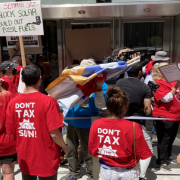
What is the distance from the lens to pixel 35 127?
2404 mm

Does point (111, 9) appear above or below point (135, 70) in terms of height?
above

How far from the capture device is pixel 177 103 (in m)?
3.83

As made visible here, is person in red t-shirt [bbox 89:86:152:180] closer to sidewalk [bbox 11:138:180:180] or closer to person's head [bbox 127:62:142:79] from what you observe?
person's head [bbox 127:62:142:79]

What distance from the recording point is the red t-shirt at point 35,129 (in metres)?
2.37

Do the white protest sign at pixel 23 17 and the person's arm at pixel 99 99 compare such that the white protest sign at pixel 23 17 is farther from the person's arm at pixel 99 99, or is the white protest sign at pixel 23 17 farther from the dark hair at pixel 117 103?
the dark hair at pixel 117 103

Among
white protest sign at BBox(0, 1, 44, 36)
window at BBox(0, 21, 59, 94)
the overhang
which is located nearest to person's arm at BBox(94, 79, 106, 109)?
white protest sign at BBox(0, 1, 44, 36)

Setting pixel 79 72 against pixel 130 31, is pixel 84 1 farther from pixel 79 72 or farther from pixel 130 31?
pixel 79 72

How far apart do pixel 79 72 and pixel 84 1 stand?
3233 millimetres

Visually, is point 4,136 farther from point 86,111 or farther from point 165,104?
point 165,104

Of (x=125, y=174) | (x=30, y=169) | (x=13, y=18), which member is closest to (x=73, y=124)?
(x=30, y=169)

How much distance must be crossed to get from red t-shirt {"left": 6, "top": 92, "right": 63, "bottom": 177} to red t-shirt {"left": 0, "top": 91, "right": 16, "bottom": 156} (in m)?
0.37

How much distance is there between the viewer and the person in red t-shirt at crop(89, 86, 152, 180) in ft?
7.27

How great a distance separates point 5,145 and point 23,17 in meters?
2.18

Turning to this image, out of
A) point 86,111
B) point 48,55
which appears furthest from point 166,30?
point 86,111
